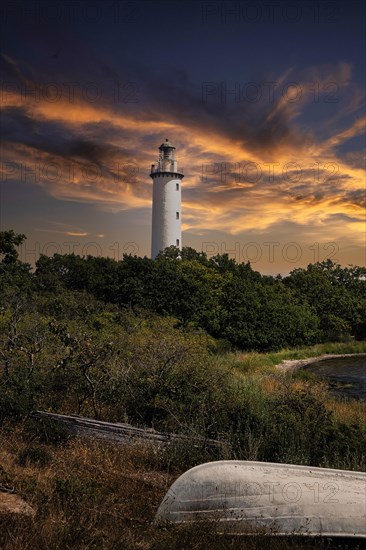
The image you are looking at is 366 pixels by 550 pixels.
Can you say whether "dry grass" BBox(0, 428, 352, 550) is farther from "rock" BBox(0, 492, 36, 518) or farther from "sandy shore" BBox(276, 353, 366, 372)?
"sandy shore" BBox(276, 353, 366, 372)

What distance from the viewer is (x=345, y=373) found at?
2909 cm

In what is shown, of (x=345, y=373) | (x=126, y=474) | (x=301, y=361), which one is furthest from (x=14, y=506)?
(x=301, y=361)

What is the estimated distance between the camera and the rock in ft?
17.8

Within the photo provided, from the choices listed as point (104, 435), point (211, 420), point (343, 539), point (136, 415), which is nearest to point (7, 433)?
point (104, 435)

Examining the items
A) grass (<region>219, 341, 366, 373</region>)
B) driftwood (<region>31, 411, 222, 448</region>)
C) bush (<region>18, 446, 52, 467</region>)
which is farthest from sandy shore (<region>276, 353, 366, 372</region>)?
bush (<region>18, 446, 52, 467</region>)

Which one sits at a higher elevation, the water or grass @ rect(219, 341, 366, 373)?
grass @ rect(219, 341, 366, 373)

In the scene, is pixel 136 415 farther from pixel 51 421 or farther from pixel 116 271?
pixel 116 271

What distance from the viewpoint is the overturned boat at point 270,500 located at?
545 centimetres

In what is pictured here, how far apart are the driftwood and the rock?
2.89 m

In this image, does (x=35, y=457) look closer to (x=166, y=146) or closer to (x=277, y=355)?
(x=277, y=355)

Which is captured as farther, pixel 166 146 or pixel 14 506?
pixel 166 146

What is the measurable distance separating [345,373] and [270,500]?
993 inches

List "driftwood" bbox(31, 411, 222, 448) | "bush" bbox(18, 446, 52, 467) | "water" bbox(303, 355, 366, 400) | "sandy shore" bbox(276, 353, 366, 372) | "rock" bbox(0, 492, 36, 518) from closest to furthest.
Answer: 1. "rock" bbox(0, 492, 36, 518)
2. "bush" bbox(18, 446, 52, 467)
3. "driftwood" bbox(31, 411, 222, 448)
4. "water" bbox(303, 355, 366, 400)
5. "sandy shore" bbox(276, 353, 366, 372)

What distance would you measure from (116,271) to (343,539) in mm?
30623
